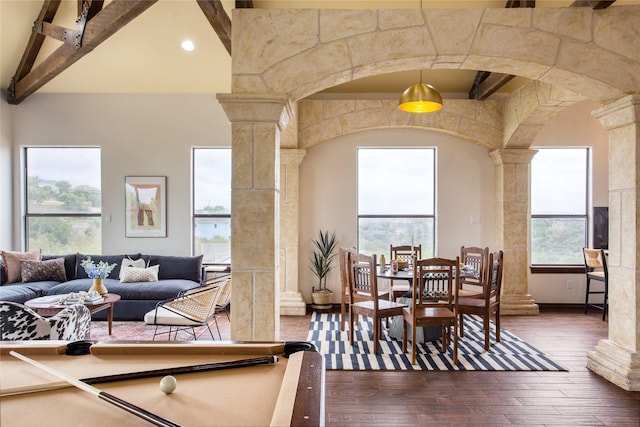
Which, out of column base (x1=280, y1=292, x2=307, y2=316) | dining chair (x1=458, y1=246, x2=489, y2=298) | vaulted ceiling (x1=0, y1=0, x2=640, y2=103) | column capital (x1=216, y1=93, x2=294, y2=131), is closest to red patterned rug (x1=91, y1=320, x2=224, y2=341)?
column base (x1=280, y1=292, x2=307, y2=316)

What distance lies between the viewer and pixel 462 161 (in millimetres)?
6148

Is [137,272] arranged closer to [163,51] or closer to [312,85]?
A: [163,51]

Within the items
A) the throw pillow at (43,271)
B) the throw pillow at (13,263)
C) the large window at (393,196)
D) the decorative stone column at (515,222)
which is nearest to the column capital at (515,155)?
the decorative stone column at (515,222)

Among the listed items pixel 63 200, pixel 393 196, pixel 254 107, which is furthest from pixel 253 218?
pixel 63 200

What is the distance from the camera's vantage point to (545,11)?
3.06 m

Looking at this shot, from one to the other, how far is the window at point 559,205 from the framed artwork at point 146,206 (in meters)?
5.98

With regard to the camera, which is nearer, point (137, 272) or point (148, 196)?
point (137, 272)

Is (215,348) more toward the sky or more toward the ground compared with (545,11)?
more toward the ground

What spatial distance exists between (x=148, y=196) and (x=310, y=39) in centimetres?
438

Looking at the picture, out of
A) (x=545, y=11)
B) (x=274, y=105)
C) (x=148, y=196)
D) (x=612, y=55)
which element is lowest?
(x=148, y=196)

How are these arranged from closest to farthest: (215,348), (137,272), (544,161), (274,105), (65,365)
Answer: (65,365), (215,348), (274,105), (137,272), (544,161)

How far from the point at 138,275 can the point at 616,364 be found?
557 cm

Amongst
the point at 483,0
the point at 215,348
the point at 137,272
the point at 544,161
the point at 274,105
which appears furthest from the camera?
the point at 544,161

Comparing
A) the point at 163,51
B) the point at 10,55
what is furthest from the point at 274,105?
the point at 10,55
